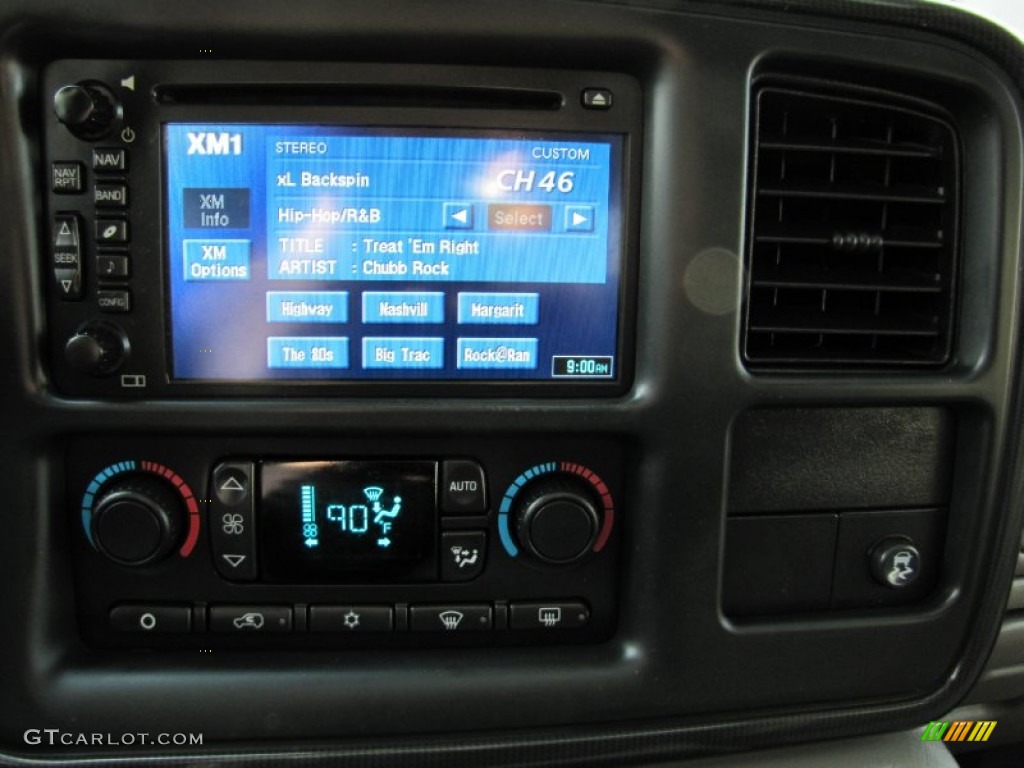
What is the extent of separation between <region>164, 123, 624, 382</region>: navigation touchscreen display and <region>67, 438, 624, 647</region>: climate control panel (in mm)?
106

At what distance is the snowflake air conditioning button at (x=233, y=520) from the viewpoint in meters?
0.95

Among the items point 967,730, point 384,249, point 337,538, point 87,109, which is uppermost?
point 87,109

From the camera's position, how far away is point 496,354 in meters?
0.94

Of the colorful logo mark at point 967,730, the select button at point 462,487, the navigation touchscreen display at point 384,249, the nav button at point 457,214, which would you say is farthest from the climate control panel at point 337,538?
the colorful logo mark at point 967,730

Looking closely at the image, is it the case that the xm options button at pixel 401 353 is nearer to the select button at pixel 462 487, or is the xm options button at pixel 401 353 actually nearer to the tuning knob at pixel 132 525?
the select button at pixel 462 487

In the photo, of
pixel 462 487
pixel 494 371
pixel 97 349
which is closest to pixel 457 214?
pixel 494 371

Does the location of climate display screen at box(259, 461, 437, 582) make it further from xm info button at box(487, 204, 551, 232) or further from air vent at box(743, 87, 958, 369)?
air vent at box(743, 87, 958, 369)

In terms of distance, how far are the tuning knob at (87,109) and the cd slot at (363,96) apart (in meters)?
0.05

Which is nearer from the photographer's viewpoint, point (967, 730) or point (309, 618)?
point (309, 618)

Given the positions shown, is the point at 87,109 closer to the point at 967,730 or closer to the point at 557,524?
the point at 557,524

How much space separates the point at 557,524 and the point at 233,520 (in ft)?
1.24

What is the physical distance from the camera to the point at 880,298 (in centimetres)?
105

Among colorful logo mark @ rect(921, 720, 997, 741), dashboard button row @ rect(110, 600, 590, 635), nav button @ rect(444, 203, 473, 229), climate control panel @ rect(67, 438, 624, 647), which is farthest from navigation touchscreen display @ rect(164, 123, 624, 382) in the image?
colorful logo mark @ rect(921, 720, 997, 741)

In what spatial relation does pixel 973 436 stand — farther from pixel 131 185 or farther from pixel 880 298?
pixel 131 185
